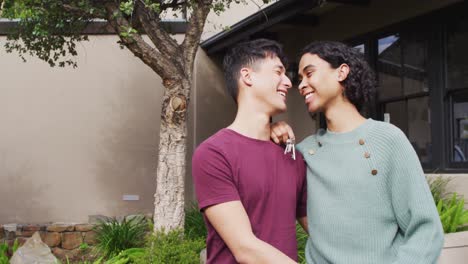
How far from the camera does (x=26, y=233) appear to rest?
25.8ft

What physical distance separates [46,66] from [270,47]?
7173 millimetres

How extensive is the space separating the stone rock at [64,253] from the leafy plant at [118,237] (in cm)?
69

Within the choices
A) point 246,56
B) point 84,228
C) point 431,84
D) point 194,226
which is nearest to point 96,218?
point 84,228

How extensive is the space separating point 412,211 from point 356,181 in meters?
0.19

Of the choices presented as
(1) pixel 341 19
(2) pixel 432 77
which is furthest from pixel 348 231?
(1) pixel 341 19

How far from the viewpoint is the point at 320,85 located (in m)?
1.78

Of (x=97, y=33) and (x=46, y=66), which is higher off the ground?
(x=97, y=33)

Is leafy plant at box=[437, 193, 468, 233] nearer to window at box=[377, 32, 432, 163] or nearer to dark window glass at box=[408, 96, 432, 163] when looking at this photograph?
dark window glass at box=[408, 96, 432, 163]

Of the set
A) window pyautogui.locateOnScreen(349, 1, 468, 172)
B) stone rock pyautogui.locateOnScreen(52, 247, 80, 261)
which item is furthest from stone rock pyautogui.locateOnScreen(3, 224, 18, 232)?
window pyautogui.locateOnScreen(349, 1, 468, 172)

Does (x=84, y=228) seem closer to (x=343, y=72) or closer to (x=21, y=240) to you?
(x=21, y=240)

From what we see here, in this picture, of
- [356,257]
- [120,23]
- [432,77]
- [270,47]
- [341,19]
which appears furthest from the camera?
[341,19]

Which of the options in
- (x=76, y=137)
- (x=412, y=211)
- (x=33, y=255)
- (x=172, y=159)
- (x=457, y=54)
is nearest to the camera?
(x=412, y=211)

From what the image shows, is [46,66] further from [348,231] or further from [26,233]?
[348,231]

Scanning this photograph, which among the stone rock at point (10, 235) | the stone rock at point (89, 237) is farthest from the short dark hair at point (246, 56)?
the stone rock at point (10, 235)
